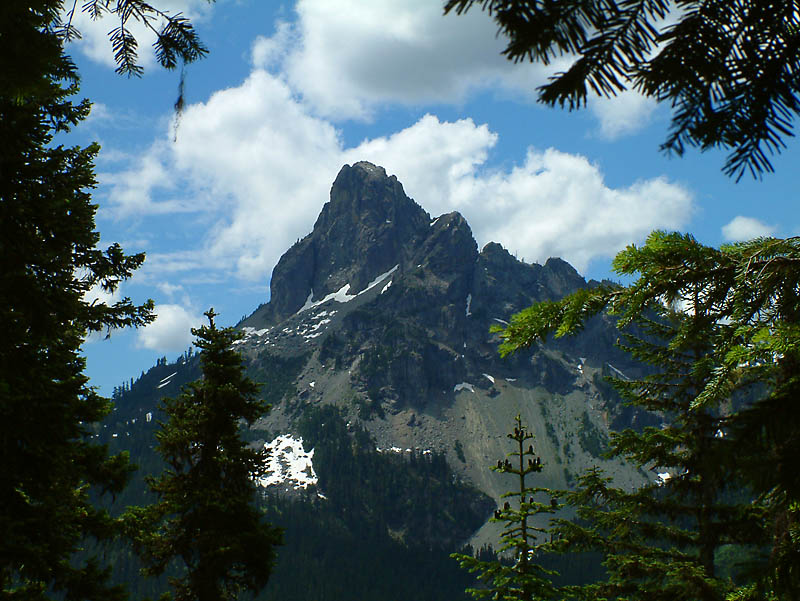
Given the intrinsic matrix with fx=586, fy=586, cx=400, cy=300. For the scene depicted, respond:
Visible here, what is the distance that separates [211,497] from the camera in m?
14.3

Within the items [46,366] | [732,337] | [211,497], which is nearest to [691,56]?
[732,337]

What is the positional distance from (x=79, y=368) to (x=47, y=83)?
988 cm

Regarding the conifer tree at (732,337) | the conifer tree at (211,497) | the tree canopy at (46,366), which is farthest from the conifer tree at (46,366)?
the conifer tree at (732,337)

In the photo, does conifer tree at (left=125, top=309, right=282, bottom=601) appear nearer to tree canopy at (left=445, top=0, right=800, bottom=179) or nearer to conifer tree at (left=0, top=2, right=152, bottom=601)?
conifer tree at (left=0, top=2, right=152, bottom=601)

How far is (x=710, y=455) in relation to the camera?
181 centimetres

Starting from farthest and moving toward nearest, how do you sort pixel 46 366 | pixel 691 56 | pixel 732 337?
pixel 46 366, pixel 732 337, pixel 691 56

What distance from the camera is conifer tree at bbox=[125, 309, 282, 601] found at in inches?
554

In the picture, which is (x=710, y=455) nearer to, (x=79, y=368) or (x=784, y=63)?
(x=784, y=63)

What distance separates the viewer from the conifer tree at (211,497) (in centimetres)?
1407

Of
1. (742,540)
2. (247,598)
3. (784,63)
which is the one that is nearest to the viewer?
(784,63)

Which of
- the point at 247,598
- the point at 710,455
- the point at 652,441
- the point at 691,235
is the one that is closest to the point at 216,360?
the point at 652,441

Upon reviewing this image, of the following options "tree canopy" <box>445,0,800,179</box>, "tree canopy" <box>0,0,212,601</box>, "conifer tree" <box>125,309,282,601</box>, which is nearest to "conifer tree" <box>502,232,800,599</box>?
"tree canopy" <box>445,0,800,179</box>

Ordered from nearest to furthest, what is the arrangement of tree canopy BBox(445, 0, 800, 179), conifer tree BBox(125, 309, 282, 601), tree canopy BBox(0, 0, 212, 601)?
tree canopy BBox(445, 0, 800, 179) < tree canopy BBox(0, 0, 212, 601) < conifer tree BBox(125, 309, 282, 601)

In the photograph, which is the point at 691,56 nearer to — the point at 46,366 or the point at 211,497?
the point at 46,366
